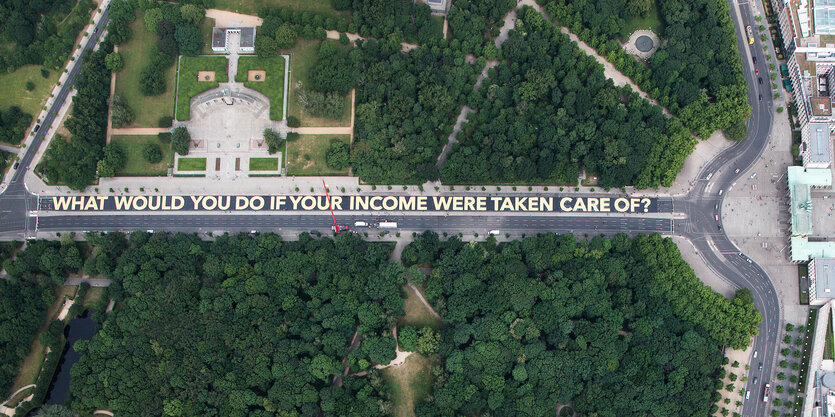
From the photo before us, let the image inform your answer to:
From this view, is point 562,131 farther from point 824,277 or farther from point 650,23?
point 824,277

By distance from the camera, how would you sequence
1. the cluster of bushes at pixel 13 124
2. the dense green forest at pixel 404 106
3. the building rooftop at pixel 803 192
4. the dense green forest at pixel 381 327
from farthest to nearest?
1. the cluster of bushes at pixel 13 124
2. the dense green forest at pixel 404 106
3. the building rooftop at pixel 803 192
4. the dense green forest at pixel 381 327

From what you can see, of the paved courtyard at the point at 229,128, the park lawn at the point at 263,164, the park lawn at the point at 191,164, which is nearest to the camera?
the park lawn at the point at 263,164

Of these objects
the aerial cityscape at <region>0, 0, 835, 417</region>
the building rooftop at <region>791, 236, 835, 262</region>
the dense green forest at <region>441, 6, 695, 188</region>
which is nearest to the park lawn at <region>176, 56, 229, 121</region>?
the aerial cityscape at <region>0, 0, 835, 417</region>

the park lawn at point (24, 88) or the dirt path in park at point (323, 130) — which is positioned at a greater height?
the park lawn at point (24, 88)

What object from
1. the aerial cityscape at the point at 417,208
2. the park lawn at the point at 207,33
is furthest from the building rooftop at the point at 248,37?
the park lawn at the point at 207,33

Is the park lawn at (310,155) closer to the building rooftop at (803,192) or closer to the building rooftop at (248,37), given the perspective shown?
the building rooftop at (248,37)

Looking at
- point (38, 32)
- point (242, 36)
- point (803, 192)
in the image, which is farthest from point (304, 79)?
point (803, 192)

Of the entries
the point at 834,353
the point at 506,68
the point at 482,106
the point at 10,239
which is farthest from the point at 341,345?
the point at 834,353
